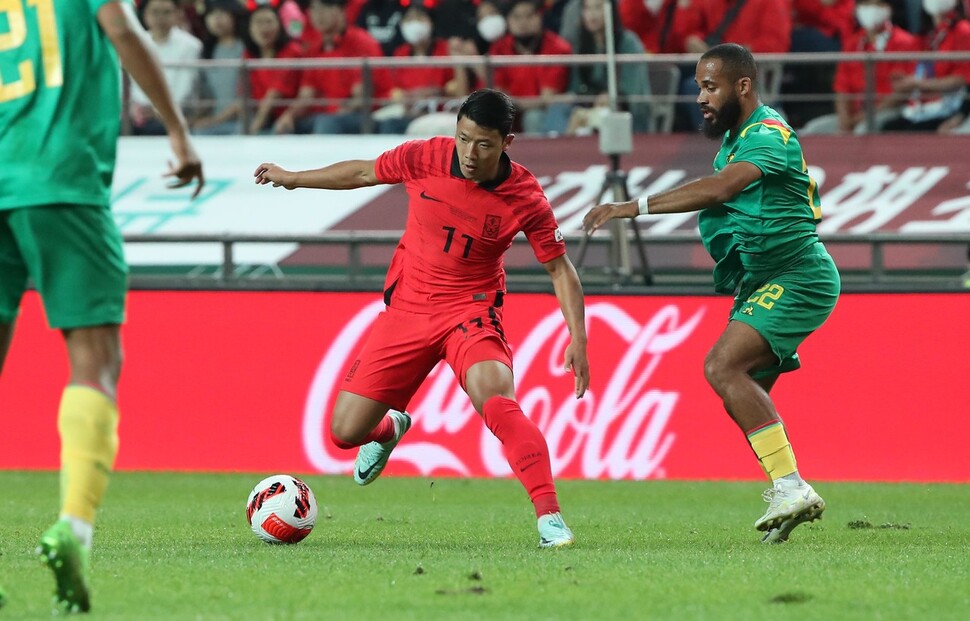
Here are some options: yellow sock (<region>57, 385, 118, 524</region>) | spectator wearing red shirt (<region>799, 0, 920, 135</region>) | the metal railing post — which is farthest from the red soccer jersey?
spectator wearing red shirt (<region>799, 0, 920, 135</region>)

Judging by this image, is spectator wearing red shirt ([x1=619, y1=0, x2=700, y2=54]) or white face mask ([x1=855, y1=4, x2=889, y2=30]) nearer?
white face mask ([x1=855, y1=4, x2=889, y2=30])

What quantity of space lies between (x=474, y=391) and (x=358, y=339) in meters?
4.67

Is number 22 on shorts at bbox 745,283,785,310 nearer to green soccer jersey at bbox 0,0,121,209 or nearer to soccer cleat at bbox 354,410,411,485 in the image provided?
soccer cleat at bbox 354,410,411,485

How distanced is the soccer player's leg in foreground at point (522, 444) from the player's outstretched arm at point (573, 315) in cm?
31

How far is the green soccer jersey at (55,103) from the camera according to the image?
497cm

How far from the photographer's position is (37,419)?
12.3 m

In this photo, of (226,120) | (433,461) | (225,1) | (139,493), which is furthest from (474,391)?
(225,1)

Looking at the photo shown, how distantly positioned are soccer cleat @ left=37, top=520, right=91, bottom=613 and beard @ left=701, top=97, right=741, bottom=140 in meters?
4.14

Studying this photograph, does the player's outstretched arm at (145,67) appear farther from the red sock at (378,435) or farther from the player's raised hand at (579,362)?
the red sock at (378,435)

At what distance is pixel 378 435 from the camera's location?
27.0ft

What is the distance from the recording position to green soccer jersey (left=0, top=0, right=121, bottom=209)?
16.3 feet

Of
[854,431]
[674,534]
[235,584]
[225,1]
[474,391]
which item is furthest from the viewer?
[225,1]

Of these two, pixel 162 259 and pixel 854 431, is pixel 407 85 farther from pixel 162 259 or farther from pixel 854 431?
pixel 854 431

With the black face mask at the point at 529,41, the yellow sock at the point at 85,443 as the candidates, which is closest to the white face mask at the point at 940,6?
the black face mask at the point at 529,41
